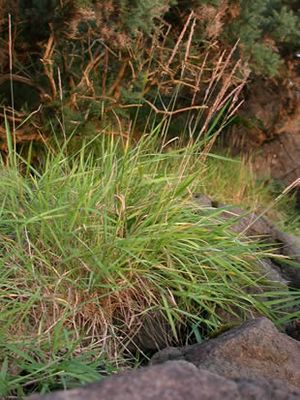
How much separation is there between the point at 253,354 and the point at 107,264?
3.19 feet

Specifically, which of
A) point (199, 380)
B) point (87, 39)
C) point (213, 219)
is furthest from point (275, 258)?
point (199, 380)

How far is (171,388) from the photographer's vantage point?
1745 mm

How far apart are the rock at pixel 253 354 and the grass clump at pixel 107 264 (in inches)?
17.9

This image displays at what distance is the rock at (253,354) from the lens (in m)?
2.99

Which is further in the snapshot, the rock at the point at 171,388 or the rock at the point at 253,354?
the rock at the point at 253,354

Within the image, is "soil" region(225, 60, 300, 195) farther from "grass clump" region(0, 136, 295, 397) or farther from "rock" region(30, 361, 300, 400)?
"rock" region(30, 361, 300, 400)

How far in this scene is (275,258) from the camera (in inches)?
186

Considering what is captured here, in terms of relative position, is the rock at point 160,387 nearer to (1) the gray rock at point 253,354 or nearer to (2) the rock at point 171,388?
(2) the rock at point 171,388

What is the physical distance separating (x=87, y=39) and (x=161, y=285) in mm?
2573

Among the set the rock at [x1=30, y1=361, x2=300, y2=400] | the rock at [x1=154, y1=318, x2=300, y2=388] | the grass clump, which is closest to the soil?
the grass clump

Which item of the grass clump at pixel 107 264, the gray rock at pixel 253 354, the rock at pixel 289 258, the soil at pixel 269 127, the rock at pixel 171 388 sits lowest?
the soil at pixel 269 127

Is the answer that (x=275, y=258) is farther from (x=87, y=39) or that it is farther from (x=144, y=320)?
(x=87, y=39)

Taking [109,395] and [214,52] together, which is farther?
[214,52]

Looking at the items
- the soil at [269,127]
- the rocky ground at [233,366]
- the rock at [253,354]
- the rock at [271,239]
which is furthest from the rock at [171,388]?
the soil at [269,127]
